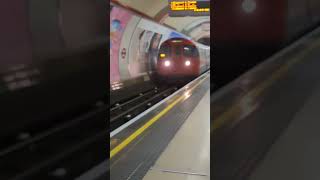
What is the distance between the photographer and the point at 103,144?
2715 millimetres

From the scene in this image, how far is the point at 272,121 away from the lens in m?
2.24

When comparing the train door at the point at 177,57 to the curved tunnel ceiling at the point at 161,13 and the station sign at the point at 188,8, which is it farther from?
the station sign at the point at 188,8

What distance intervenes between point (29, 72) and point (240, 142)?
1327 mm

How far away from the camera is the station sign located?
1089 centimetres

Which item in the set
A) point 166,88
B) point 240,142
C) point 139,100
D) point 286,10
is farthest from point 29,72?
point 166,88

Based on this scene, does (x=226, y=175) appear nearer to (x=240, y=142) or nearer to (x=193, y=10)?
(x=240, y=142)

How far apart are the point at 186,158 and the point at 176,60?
9620 millimetres

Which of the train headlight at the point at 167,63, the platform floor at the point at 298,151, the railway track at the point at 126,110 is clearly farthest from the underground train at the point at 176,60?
the platform floor at the point at 298,151

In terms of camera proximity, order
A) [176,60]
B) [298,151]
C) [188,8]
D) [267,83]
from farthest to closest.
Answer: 1. [176,60]
2. [188,8]
3. [267,83]
4. [298,151]

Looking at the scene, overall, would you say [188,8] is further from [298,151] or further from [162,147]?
[298,151]

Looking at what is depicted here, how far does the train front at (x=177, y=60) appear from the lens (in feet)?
43.9

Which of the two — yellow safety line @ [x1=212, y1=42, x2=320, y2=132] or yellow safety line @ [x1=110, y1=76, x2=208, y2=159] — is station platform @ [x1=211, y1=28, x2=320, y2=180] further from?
yellow safety line @ [x1=110, y1=76, x2=208, y2=159]

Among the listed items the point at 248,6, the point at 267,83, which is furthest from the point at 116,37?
the point at 248,6

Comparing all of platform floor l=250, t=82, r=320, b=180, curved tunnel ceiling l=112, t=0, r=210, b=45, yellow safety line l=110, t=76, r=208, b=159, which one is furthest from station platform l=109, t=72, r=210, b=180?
curved tunnel ceiling l=112, t=0, r=210, b=45
